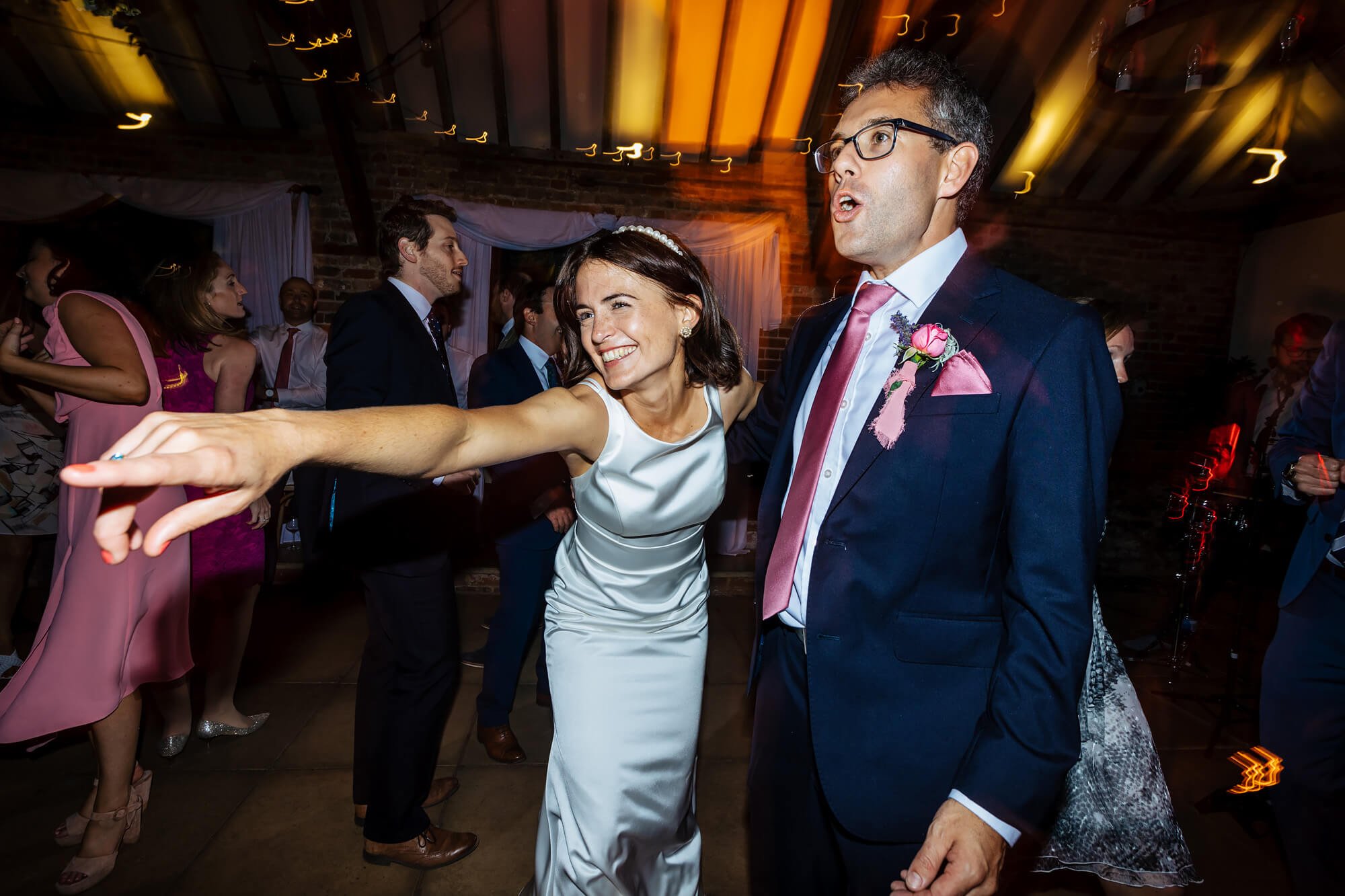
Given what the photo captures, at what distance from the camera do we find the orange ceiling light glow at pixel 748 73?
4.97 metres

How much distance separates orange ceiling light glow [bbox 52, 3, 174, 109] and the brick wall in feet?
0.97

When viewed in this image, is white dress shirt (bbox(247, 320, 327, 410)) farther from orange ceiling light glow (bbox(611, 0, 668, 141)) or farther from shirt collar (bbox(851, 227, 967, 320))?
shirt collar (bbox(851, 227, 967, 320))

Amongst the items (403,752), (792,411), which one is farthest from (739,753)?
(792,411)

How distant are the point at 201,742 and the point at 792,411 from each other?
10.2 ft

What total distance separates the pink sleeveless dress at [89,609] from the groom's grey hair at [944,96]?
2.43 m

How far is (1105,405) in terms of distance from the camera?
110 cm

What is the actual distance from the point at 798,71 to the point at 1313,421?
449 cm

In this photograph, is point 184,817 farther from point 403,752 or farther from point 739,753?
point 739,753

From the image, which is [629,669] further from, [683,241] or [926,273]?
[683,241]

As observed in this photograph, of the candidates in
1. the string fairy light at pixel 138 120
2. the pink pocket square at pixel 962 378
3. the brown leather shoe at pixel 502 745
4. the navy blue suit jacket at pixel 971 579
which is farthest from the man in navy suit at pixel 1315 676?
the string fairy light at pixel 138 120

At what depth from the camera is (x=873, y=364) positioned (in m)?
1.35

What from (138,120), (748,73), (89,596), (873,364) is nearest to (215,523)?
(89,596)

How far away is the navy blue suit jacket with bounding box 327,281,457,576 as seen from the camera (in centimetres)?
209

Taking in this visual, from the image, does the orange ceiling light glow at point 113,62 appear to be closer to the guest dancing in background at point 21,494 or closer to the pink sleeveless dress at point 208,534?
the guest dancing in background at point 21,494
